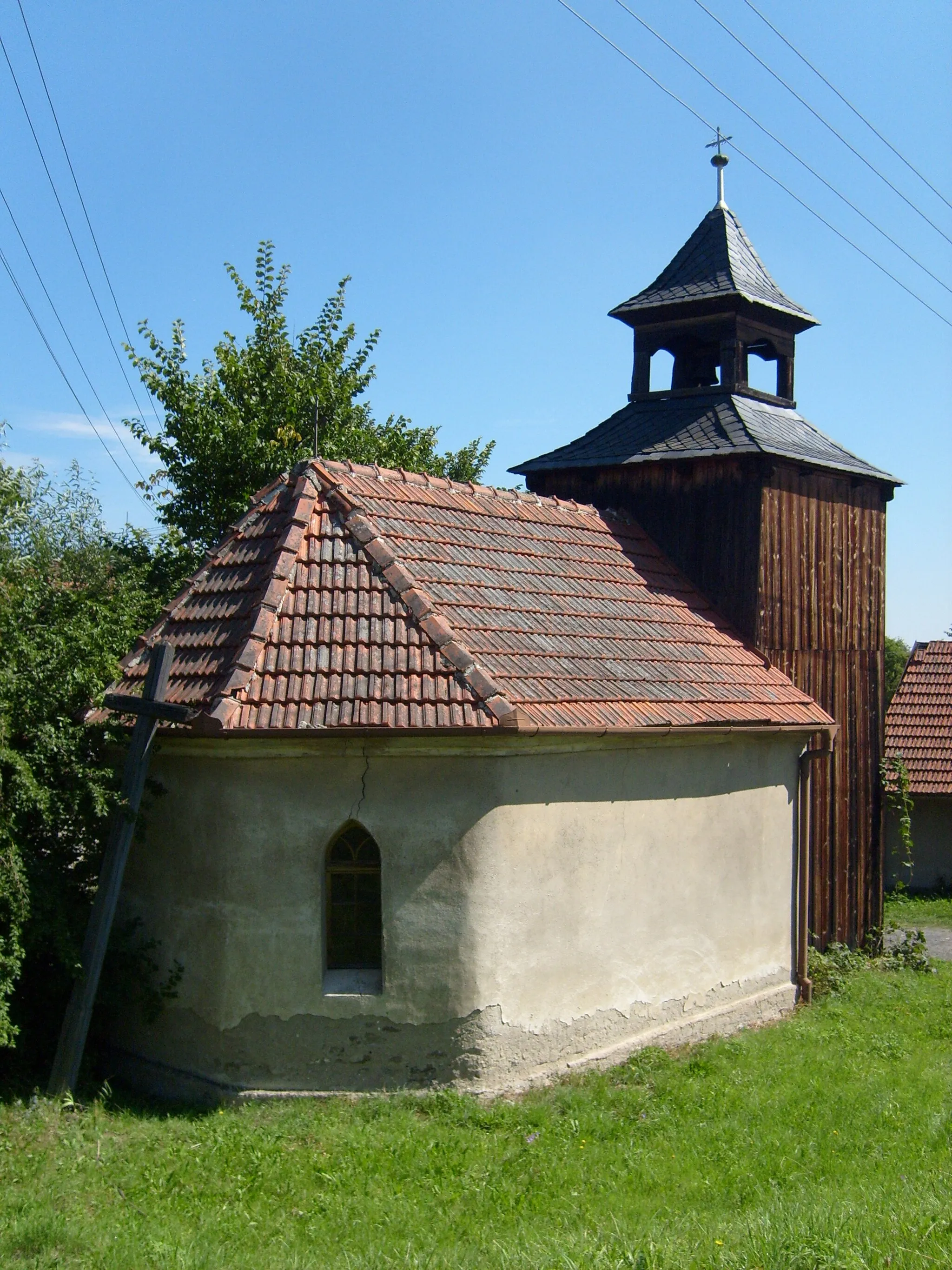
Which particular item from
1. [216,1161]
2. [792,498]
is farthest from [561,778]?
[792,498]

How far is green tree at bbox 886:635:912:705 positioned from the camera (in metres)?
40.5

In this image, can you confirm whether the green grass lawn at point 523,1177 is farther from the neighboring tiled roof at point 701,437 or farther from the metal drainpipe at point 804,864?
the neighboring tiled roof at point 701,437


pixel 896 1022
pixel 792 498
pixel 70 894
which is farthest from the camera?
pixel 792 498

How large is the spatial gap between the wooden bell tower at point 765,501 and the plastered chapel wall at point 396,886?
15.8ft

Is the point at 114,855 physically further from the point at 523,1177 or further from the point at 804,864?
the point at 804,864

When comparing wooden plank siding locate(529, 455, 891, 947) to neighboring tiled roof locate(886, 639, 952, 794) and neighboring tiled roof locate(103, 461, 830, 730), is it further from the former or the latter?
neighboring tiled roof locate(886, 639, 952, 794)

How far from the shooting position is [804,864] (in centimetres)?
1284

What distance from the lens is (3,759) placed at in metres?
8.30

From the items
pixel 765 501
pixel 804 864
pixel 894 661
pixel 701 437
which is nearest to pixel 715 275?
pixel 701 437

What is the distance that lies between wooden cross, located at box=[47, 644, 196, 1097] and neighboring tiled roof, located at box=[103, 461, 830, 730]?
1.25ft

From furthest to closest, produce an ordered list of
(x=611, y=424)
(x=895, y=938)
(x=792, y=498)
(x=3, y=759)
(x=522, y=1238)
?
(x=895, y=938), (x=611, y=424), (x=792, y=498), (x=3, y=759), (x=522, y=1238)

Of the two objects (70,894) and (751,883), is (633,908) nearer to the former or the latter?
(751,883)

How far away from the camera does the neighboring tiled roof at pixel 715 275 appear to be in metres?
15.4

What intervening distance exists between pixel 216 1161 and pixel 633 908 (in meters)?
4.20
